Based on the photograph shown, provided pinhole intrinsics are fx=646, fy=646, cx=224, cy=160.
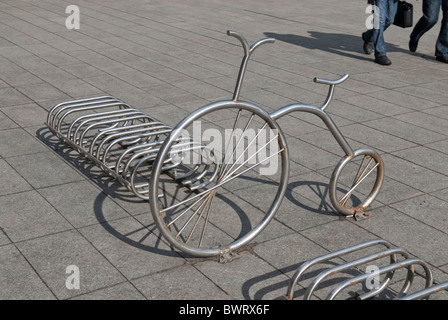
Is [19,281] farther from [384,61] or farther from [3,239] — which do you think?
[384,61]

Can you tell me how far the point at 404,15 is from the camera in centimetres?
1068

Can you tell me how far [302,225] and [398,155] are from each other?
2.04 metres

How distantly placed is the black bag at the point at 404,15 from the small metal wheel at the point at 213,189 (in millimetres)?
4741

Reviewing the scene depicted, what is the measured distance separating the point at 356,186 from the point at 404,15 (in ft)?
19.6

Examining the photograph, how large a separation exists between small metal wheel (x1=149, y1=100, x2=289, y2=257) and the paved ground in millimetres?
190

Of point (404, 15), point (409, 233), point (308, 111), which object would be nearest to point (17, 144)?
point (308, 111)

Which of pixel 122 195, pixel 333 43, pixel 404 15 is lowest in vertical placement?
pixel 122 195

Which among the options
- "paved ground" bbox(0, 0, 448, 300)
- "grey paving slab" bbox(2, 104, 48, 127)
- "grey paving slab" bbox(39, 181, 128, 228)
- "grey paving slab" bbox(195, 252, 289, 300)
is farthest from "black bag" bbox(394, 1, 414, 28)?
"grey paving slab" bbox(195, 252, 289, 300)

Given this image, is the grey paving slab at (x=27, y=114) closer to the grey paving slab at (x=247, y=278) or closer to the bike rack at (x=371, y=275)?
the grey paving slab at (x=247, y=278)

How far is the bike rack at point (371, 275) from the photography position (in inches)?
144

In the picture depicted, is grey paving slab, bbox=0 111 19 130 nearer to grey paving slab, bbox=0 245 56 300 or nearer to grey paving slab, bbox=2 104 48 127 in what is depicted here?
grey paving slab, bbox=2 104 48 127

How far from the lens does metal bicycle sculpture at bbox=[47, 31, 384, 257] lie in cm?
456
